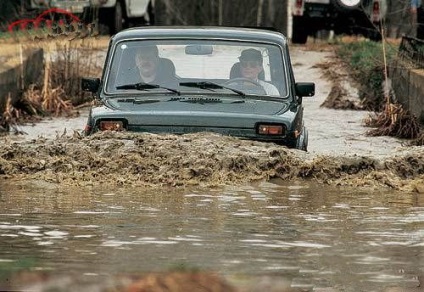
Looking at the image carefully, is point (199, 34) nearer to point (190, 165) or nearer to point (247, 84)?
point (247, 84)

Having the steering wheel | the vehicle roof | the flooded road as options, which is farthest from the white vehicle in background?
the flooded road

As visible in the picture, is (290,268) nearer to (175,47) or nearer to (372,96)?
(175,47)

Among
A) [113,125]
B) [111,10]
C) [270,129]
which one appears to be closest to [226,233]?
→ [270,129]

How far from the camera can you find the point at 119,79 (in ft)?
43.1

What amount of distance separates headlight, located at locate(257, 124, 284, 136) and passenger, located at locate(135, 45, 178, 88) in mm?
1250

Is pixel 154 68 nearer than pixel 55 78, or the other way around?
pixel 154 68

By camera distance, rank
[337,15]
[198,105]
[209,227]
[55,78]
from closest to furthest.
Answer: [209,227]
[198,105]
[55,78]
[337,15]

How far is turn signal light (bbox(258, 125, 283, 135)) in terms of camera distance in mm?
12016

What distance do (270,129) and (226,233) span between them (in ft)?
9.01

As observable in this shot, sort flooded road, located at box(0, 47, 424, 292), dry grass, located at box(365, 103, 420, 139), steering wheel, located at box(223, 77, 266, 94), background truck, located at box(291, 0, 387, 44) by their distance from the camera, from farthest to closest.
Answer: background truck, located at box(291, 0, 387, 44), dry grass, located at box(365, 103, 420, 139), steering wheel, located at box(223, 77, 266, 94), flooded road, located at box(0, 47, 424, 292)

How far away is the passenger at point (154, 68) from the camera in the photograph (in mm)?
13055

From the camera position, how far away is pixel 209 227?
9711 millimetres

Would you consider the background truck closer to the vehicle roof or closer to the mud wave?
the vehicle roof

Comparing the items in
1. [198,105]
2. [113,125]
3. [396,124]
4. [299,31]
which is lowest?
[299,31]
